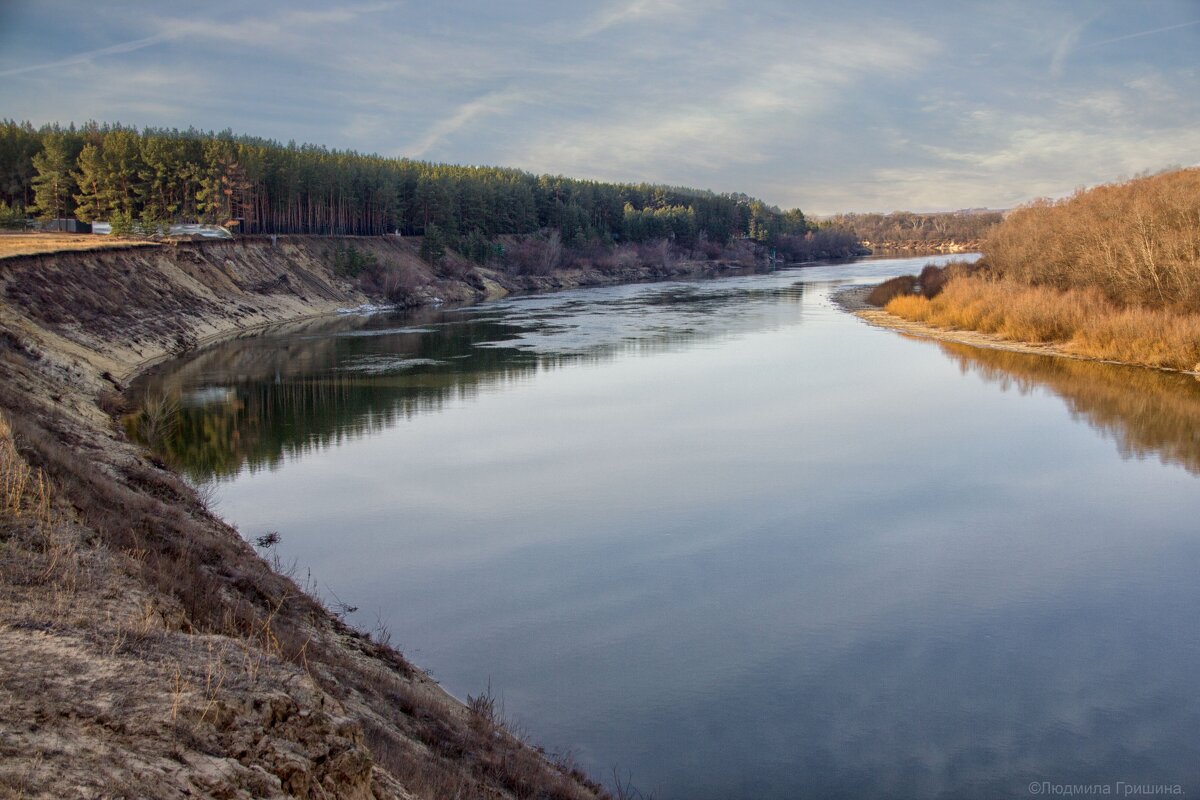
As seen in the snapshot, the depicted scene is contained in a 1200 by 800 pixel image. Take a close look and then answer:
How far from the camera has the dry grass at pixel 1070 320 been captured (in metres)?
31.4

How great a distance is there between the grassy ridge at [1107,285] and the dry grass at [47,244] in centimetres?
4061

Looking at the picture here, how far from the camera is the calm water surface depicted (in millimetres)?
9164

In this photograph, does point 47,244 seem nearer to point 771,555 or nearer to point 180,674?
point 771,555

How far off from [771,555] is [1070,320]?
2900 centimetres

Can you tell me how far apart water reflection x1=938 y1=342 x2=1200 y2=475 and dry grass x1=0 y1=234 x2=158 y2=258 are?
120 ft

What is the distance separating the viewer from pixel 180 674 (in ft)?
18.1

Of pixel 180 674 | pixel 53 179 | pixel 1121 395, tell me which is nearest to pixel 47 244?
pixel 53 179

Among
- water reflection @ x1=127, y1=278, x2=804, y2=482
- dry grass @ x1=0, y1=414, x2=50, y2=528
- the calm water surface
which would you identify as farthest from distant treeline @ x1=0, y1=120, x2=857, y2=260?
dry grass @ x1=0, y1=414, x2=50, y2=528

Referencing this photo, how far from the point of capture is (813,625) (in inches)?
459

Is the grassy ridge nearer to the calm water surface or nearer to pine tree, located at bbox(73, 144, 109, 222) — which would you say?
the calm water surface

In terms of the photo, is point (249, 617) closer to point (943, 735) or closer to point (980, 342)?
point (943, 735)

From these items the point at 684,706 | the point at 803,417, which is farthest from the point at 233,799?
the point at 803,417

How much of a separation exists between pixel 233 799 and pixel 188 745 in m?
0.44

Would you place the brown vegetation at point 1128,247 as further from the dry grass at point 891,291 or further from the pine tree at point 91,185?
the pine tree at point 91,185
